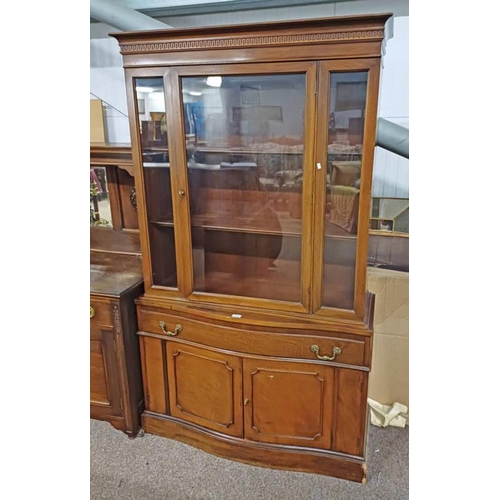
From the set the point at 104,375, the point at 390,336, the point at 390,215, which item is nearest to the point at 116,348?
the point at 104,375

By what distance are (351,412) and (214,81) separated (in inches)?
59.0

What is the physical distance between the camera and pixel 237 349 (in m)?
1.75

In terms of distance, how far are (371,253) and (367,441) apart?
3.08ft

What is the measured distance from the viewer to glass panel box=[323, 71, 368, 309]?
142 cm

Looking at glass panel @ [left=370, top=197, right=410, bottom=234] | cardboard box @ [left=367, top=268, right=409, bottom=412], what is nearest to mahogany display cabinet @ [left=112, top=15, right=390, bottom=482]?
cardboard box @ [left=367, top=268, right=409, bottom=412]

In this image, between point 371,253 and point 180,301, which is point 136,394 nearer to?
point 180,301

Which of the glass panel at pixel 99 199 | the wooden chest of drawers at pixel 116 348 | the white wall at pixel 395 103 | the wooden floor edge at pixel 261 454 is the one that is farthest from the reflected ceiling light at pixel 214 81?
the wooden floor edge at pixel 261 454

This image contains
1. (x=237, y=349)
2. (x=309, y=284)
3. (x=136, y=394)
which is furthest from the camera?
(x=136, y=394)

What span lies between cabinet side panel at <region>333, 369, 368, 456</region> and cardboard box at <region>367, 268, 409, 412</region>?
480mm

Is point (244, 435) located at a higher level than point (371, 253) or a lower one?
lower

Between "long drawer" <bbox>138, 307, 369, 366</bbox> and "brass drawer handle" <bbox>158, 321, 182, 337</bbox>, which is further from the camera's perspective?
"brass drawer handle" <bbox>158, 321, 182, 337</bbox>

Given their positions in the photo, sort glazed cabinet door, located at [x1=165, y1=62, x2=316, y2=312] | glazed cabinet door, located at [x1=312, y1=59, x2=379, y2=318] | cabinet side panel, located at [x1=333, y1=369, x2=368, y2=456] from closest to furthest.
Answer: glazed cabinet door, located at [x1=312, y1=59, x2=379, y2=318] → glazed cabinet door, located at [x1=165, y1=62, x2=316, y2=312] → cabinet side panel, located at [x1=333, y1=369, x2=368, y2=456]

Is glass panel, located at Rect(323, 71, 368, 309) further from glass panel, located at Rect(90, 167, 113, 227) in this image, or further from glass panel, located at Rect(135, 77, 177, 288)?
glass panel, located at Rect(90, 167, 113, 227)

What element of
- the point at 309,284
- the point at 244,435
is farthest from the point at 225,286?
the point at 244,435
